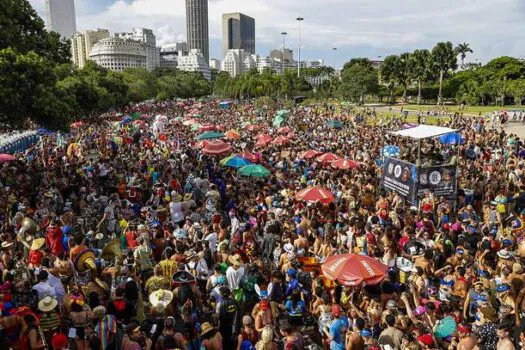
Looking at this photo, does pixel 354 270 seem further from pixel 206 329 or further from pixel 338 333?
pixel 206 329

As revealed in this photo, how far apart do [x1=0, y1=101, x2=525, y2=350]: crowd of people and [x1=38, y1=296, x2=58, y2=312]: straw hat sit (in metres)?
0.04

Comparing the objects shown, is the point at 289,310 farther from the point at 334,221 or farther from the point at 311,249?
the point at 334,221

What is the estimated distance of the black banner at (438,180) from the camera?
11406 mm

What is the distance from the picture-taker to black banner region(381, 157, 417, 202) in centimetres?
1153

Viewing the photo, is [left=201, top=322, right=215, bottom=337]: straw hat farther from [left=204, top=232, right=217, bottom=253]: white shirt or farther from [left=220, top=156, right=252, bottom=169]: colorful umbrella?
[left=220, top=156, right=252, bottom=169]: colorful umbrella

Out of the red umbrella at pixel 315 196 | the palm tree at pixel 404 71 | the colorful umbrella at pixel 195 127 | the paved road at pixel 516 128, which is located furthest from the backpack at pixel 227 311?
the palm tree at pixel 404 71

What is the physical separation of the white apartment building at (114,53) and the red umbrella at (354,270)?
563ft

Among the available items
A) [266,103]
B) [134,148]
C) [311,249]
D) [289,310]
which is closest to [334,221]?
[311,249]

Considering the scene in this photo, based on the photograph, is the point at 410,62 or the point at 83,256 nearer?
the point at 83,256

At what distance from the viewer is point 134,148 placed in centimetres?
2314

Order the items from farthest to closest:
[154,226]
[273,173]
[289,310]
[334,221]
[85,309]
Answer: [273,173] < [334,221] < [154,226] < [289,310] < [85,309]

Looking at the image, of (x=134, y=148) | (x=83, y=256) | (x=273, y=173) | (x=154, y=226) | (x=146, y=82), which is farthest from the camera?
(x=146, y=82)

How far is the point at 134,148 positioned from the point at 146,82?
194 feet

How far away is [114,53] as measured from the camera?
168000 mm
